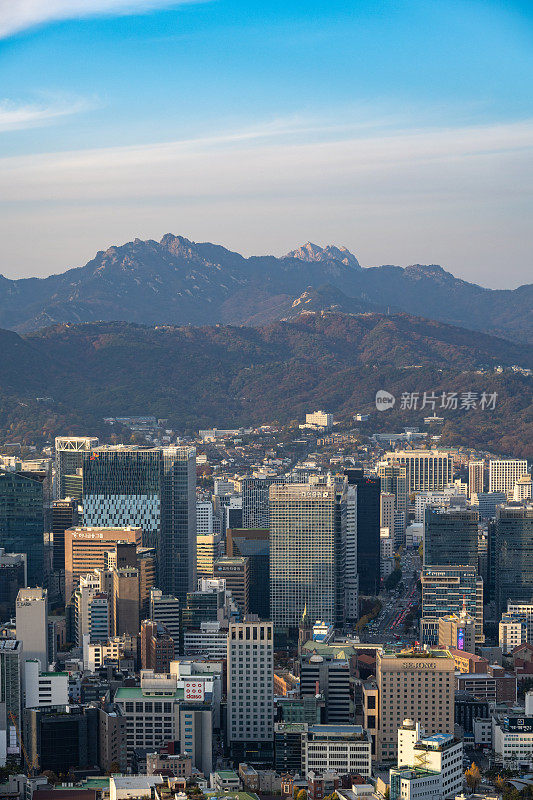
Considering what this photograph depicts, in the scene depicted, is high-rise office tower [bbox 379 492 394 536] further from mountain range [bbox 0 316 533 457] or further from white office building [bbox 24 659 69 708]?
white office building [bbox 24 659 69 708]

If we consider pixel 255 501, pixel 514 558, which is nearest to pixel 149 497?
pixel 514 558

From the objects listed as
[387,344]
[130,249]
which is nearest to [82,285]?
[130,249]

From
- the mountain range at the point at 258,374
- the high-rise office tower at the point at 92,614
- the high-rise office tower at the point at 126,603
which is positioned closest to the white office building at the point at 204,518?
the high-rise office tower at the point at 92,614

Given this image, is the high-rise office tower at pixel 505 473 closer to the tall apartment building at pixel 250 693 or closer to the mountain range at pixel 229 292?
the tall apartment building at pixel 250 693

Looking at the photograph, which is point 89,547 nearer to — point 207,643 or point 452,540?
point 207,643

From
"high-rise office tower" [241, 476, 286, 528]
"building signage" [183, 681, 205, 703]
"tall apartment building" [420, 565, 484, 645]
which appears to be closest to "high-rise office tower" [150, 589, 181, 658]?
"tall apartment building" [420, 565, 484, 645]

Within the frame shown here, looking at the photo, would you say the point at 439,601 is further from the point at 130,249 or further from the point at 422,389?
the point at 130,249

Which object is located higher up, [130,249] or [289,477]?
[130,249]
